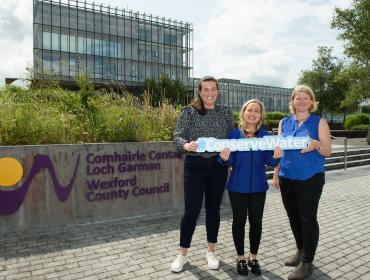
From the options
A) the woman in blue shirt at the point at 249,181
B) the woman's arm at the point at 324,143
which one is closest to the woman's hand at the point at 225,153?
the woman in blue shirt at the point at 249,181

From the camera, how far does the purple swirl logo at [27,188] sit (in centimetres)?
551

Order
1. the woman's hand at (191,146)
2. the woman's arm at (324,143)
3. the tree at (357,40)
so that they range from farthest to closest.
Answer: the tree at (357,40), the woman's arm at (324,143), the woman's hand at (191,146)

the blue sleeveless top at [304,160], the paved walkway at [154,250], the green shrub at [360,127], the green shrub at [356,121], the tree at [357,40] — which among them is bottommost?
the paved walkway at [154,250]

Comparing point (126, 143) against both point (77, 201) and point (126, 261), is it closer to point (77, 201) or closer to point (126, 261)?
point (77, 201)

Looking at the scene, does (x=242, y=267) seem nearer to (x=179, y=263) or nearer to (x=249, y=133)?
(x=179, y=263)

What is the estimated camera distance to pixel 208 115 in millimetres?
4133

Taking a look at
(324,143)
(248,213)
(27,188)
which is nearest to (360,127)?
(324,143)

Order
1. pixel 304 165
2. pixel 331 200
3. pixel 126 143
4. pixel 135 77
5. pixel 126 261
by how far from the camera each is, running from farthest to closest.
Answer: pixel 135 77 → pixel 331 200 → pixel 126 143 → pixel 126 261 → pixel 304 165

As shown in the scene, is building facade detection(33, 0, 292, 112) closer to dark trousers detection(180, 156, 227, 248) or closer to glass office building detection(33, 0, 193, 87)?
glass office building detection(33, 0, 193, 87)

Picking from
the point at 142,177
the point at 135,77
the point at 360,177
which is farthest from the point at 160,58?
the point at 142,177

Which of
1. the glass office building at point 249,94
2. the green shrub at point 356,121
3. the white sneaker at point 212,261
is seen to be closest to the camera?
the white sneaker at point 212,261

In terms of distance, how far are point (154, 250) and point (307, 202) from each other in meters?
2.09

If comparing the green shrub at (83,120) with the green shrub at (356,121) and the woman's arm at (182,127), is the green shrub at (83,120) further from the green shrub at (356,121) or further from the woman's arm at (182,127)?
the green shrub at (356,121)

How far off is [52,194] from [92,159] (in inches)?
32.7
